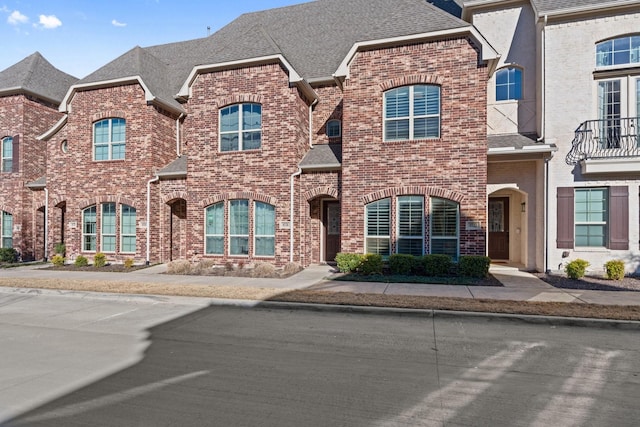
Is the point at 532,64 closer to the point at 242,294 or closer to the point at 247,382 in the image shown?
the point at 242,294

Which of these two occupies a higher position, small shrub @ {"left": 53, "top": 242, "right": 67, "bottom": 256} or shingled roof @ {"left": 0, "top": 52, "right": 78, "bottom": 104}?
shingled roof @ {"left": 0, "top": 52, "right": 78, "bottom": 104}

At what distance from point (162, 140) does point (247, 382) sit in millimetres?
13688

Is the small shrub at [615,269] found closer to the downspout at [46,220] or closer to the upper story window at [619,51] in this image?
the upper story window at [619,51]

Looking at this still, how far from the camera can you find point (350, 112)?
12492 mm

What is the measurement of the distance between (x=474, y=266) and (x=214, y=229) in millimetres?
9413

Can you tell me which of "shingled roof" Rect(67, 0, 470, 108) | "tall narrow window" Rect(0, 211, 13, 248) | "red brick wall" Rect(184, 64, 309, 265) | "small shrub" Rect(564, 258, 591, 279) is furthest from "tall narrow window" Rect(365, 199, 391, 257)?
"tall narrow window" Rect(0, 211, 13, 248)

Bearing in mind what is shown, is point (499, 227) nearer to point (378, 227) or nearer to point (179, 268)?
point (378, 227)

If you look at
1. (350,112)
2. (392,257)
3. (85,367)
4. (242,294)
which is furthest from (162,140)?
(85,367)

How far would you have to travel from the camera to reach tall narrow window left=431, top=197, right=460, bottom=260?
1150 cm

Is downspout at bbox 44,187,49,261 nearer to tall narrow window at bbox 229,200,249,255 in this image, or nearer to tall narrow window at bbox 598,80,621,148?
tall narrow window at bbox 229,200,249,255

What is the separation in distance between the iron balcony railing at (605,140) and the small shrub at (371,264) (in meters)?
7.20

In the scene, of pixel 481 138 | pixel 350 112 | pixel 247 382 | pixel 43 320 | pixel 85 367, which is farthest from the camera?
pixel 350 112

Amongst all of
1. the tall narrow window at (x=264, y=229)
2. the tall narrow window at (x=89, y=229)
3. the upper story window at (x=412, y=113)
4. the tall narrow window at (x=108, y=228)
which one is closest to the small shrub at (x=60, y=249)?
the tall narrow window at (x=89, y=229)

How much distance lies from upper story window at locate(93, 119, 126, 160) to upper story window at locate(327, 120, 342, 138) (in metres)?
8.81
